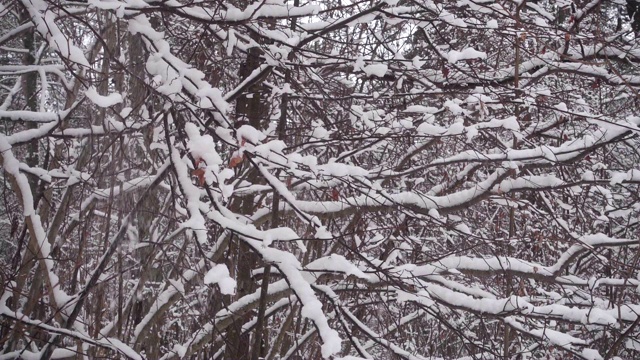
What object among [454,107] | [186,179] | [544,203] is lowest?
[186,179]

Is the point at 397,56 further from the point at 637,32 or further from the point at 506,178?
the point at 637,32

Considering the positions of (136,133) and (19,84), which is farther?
(19,84)

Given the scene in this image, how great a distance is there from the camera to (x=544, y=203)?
178 inches

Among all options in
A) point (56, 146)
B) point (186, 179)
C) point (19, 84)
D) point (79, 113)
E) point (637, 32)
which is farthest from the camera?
point (637, 32)

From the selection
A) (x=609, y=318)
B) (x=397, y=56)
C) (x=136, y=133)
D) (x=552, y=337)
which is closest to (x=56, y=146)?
(x=136, y=133)

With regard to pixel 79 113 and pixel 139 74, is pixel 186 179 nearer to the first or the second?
pixel 139 74

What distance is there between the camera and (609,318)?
8.95 feet

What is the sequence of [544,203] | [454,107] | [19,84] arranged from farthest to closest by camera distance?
[544,203] < [19,84] < [454,107]

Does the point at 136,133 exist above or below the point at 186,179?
above

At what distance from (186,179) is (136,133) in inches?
9.8

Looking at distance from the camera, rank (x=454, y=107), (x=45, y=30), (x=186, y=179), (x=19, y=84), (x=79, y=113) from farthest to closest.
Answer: (x=19, y=84) < (x=454, y=107) < (x=79, y=113) < (x=186, y=179) < (x=45, y=30)

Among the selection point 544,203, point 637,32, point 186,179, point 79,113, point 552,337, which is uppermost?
point 637,32

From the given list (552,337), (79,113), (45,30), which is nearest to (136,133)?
(45,30)

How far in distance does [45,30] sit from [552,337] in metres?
2.65
